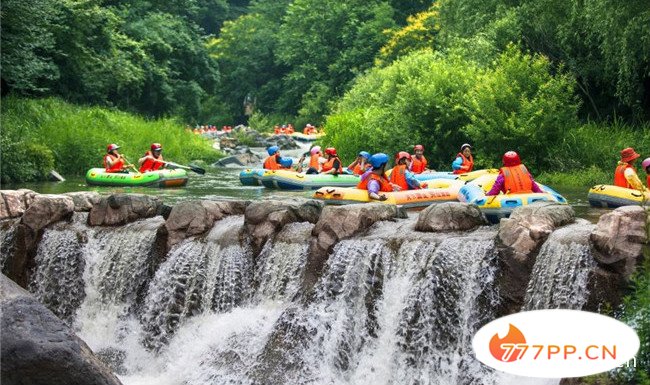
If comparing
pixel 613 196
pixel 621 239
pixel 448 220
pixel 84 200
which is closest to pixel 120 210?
pixel 84 200

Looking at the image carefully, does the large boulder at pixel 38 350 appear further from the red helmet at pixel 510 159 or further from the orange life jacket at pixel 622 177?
the orange life jacket at pixel 622 177

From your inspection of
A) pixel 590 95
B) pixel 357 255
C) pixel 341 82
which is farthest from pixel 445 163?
pixel 341 82

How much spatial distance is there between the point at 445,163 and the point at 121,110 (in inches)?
585

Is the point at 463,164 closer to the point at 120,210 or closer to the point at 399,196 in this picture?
the point at 399,196

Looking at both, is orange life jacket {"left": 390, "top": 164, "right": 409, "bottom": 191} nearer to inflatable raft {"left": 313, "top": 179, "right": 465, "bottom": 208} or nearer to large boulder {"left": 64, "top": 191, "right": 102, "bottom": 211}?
inflatable raft {"left": 313, "top": 179, "right": 465, "bottom": 208}

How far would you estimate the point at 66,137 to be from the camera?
25484mm

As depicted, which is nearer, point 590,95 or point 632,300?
point 632,300

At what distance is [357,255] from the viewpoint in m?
11.0

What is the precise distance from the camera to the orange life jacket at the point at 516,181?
13805 millimetres

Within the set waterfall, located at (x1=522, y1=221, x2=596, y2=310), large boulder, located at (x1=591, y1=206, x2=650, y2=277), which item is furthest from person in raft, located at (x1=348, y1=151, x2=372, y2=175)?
large boulder, located at (x1=591, y1=206, x2=650, y2=277)

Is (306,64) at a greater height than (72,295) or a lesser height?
lesser

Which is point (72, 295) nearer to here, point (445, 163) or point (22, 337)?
point (22, 337)

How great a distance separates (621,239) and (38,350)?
5.26m

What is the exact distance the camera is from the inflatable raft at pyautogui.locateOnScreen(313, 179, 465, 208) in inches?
591
